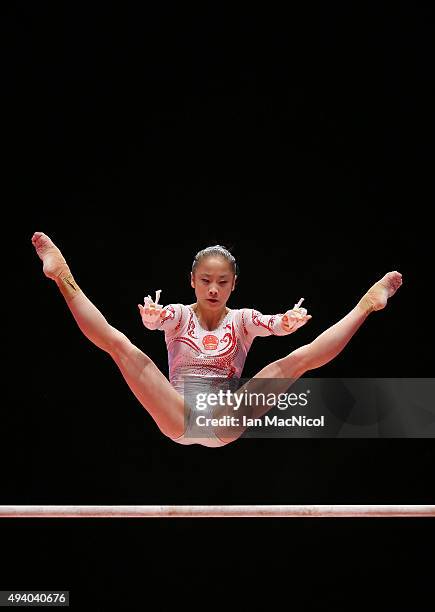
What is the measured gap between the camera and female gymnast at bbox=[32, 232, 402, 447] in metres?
3.83

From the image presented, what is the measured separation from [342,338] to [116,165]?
1.87 m

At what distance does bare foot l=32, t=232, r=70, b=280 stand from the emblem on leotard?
809 millimetres

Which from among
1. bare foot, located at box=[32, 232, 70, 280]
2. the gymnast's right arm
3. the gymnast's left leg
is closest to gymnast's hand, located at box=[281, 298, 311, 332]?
the gymnast's left leg

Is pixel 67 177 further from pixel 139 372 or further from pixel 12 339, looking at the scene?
pixel 139 372

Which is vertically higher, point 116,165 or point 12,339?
point 116,165

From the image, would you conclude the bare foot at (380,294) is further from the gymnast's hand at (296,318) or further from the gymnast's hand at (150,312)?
the gymnast's hand at (150,312)

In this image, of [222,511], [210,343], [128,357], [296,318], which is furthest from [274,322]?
[222,511]

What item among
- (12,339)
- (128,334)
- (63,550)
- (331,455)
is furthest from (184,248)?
(63,550)

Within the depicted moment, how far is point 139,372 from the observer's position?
3.81 m

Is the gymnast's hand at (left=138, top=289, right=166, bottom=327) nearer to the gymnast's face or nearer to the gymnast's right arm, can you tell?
the gymnast's right arm

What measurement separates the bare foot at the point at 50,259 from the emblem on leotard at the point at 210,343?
2.65 feet

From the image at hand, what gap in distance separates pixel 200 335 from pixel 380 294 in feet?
3.14

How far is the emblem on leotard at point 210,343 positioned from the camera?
4.19m

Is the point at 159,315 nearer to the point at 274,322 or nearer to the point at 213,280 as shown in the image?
the point at 213,280
